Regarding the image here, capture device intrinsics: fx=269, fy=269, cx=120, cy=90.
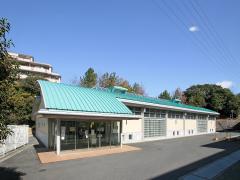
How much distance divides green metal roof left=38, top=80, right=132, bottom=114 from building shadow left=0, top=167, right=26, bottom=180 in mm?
5032

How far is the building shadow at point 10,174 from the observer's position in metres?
11.4

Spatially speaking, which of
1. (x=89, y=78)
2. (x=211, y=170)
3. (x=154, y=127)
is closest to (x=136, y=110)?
(x=154, y=127)

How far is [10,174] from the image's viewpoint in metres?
12.1

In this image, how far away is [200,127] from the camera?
4772 cm

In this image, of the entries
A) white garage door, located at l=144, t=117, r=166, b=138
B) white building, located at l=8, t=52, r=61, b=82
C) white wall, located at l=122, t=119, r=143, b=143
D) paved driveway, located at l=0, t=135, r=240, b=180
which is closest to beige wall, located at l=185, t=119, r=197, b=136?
white garage door, located at l=144, t=117, r=166, b=138

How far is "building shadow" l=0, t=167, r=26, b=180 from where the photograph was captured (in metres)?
11.4

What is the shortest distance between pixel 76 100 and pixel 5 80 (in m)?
12.8

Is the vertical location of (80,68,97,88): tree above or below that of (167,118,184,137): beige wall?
above

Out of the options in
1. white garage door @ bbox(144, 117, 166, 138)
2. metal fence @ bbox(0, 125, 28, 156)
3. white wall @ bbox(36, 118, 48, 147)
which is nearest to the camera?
metal fence @ bbox(0, 125, 28, 156)

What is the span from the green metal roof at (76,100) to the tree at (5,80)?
9926 mm

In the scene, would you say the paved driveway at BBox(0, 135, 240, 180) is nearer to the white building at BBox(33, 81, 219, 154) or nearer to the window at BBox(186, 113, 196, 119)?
the white building at BBox(33, 81, 219, 154)

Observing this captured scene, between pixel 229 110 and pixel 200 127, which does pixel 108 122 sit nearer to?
pixel 200 127

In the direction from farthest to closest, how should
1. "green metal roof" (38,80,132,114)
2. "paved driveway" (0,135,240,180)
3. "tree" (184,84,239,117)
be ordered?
"tree" (184,84,239,117) → "green metal roof" (38,80,132,114) → "paved driveway" (0,135,240,180)

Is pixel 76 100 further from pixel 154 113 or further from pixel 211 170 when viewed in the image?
pixel 154 113
